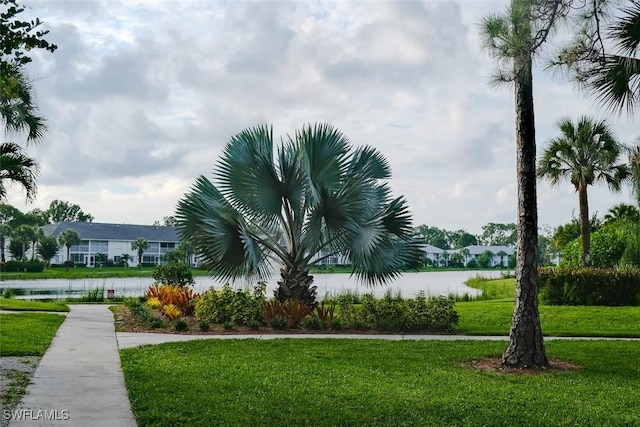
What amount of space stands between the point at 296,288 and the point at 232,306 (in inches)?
64.7

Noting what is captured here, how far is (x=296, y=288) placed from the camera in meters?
15.9

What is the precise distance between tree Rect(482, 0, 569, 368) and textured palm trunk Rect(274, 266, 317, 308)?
6478 millimetres

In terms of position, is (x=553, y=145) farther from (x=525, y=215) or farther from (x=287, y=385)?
(x=287, y=385)

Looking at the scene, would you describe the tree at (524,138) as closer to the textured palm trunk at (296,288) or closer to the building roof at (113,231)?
the textured palm trunk at (296,288)

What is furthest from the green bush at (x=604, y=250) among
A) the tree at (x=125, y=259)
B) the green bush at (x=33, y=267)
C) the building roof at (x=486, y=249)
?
the building roof at (x=486, y=249)

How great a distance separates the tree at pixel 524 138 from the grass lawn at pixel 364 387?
0.68 metres

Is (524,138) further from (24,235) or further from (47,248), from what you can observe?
(24,235)

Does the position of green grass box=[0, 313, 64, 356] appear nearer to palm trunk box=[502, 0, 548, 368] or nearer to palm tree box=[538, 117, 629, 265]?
palm trunk box=[502, 0, 548, 368]

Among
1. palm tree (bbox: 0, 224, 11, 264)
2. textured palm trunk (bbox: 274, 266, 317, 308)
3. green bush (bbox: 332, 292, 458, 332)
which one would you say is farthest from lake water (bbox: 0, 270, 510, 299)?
palm tree (bbox: 0, 224, 11, 264)

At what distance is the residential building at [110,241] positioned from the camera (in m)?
75.0

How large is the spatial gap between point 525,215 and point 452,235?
118 m

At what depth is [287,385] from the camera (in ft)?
26.7

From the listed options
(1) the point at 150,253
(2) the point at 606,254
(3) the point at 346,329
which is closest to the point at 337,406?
(3) the point at 346,329

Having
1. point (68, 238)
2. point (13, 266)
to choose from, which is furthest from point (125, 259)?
point (13, 266)
